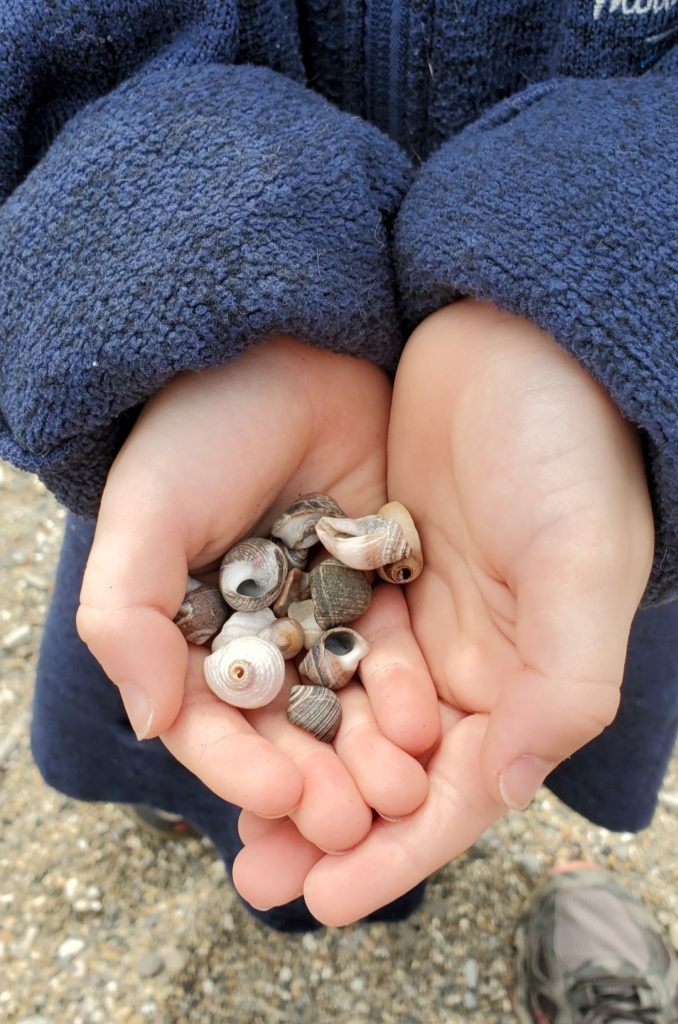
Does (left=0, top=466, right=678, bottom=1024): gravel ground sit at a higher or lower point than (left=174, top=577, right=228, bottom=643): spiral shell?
lower

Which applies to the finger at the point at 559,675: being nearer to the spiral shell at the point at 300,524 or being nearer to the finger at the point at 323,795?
the finger at the point at 323,795

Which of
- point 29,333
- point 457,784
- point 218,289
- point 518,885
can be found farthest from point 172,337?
point 518,885

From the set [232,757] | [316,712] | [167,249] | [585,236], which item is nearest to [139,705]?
[232,757]

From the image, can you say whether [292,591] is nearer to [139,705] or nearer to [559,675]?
[139,705]

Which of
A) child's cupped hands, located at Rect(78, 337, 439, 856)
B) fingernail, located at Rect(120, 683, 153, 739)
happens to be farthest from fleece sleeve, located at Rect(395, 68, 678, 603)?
fingernail, located at Rect(120, 683, 153, 739)

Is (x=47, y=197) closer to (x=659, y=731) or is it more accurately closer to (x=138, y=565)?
(x=138, y=565)

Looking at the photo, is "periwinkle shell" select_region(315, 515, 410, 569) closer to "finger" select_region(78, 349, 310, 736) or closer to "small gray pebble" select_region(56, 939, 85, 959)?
"finger" select_region(78, 349, 310, 736)

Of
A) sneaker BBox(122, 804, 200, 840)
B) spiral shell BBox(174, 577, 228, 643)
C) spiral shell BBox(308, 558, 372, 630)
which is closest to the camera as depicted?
spiral shell BBox(174, 577, 228, 643)
